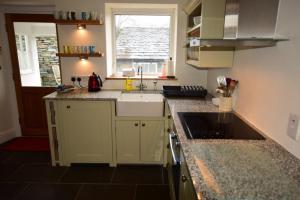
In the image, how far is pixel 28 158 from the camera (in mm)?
2779

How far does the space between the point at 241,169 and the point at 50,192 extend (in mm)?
1986

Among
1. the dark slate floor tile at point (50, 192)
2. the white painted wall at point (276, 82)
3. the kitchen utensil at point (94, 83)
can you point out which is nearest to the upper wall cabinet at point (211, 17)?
the white painted wall at point (276, 82)

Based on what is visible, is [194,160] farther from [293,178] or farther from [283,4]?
[283,4]

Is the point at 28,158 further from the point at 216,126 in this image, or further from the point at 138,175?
the point at 216,126

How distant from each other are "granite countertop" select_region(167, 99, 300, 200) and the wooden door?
9.01 feet

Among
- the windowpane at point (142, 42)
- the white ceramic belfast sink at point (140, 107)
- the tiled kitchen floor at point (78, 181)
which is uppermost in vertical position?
the windowpane at point (142, 42)

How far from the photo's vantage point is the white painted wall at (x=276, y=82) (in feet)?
3.55

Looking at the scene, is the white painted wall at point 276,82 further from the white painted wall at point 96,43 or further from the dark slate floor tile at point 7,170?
the dark slate floor tile at point 7,170

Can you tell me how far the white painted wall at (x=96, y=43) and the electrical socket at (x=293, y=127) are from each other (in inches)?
73.1

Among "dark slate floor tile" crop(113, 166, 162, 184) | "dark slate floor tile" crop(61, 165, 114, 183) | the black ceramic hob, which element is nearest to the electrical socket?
the black ceramic hob

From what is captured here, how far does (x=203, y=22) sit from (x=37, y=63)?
2687mm

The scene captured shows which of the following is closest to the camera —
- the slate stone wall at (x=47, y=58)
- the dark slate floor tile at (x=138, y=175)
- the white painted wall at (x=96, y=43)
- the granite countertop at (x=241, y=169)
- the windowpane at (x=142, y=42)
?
the granite countertop at (x=241, y=169)

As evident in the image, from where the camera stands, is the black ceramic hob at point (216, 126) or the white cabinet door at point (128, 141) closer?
the black ceramic hob at point (216, 126)

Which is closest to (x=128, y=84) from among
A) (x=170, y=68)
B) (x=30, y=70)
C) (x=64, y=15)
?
(x=170, y=68)
